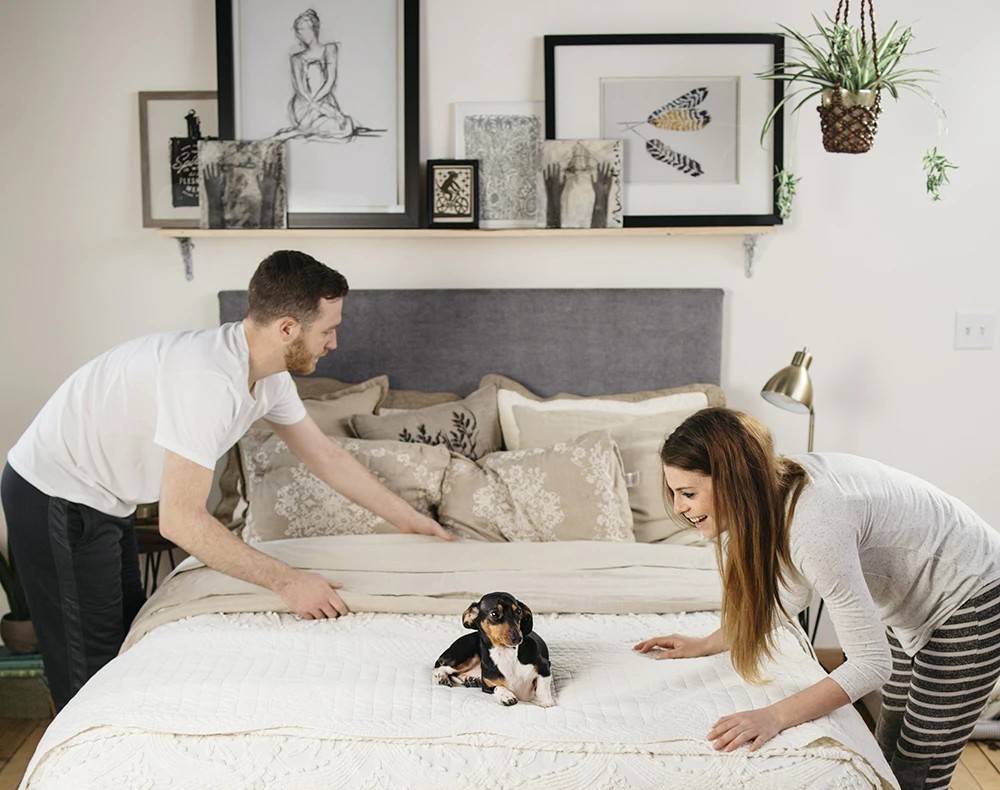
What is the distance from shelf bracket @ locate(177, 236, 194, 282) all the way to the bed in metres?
1.12

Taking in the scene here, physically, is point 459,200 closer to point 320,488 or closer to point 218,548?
point 320,488

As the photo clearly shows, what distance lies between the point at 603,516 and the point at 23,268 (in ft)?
6.90

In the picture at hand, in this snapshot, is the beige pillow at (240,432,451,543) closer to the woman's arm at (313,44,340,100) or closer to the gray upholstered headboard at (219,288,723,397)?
the gray upholstered headboard at (219,288,723,397)

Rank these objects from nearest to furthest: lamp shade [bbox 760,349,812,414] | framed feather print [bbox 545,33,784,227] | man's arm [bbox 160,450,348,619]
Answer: man's arm [bbox 160,450,348,619]
lamp shade [bbox 760,349,812,414]
framed feather print [bbox 545,33,784,227]

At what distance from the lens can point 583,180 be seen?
10.1ft

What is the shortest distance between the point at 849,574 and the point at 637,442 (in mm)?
1347

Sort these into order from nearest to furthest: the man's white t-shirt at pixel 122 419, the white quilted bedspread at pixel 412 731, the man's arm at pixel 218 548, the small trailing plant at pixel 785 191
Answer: the white quilted bedspread at pixel 412 731 < the man's arm at pixel 218 548 < the man's white t-shirt at pixel 122 419 < the small trailing plant at pixel 785 191

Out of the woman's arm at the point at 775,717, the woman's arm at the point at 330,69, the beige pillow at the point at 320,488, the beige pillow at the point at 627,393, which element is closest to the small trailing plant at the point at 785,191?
the beige pillow at the point at 627,393

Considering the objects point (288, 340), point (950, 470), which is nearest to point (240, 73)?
point (288, 340)

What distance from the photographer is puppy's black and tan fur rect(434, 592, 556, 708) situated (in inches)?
67.0

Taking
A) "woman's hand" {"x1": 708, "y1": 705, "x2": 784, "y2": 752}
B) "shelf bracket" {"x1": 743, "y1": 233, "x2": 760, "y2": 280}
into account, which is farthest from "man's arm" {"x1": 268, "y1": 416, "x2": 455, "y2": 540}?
"shelf bracket" {"x1": 743, "y1": 233, "x2": 760, "y2": 280}

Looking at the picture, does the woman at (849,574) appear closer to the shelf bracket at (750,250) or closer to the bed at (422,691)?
the bed at (422,691)

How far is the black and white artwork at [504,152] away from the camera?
10.4 ft

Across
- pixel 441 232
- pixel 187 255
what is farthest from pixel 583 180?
pixel 187 255
